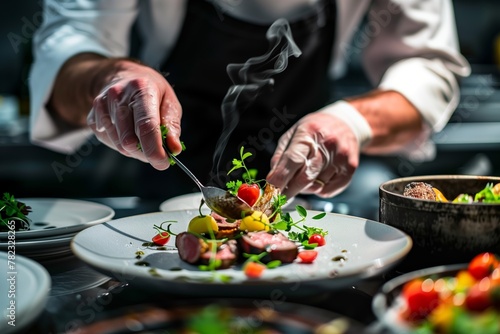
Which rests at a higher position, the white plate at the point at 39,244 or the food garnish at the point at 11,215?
the white plate at the point at 39,244

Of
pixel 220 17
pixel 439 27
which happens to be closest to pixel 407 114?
pixel 439 27

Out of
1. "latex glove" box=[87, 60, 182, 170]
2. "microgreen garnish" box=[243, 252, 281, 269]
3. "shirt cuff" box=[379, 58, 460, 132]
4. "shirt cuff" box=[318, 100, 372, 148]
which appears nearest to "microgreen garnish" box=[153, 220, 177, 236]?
"latex glove" box=[87, 60, 182, 170]

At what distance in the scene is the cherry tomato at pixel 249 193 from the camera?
45.2 inches

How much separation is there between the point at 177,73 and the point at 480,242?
54.1 inches

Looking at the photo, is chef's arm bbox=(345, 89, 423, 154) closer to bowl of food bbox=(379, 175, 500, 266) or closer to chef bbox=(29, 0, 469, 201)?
chef bbox=(29, 0, 469, 201)

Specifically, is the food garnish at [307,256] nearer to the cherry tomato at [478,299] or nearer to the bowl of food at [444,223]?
the bowl of food at [444,223]

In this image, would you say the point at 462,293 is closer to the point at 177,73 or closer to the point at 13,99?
the point at 177,73

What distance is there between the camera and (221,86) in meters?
2.02

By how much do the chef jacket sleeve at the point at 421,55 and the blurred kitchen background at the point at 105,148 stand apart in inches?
27.5

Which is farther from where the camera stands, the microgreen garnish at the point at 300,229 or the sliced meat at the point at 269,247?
the microgreen garnish at the point at 300,229

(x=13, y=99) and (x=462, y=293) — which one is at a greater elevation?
(x=462, y=293)

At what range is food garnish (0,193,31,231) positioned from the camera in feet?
3.69

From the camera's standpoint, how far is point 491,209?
0.90 metres

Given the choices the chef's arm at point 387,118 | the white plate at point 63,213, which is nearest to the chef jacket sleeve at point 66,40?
the white plate at point 63,213
